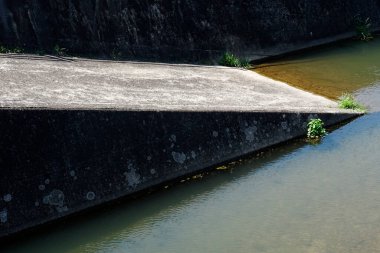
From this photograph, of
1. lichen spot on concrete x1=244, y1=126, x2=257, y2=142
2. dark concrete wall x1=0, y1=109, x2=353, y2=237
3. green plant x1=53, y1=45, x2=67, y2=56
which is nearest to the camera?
dark concrete wall x1=0, y1=109, x2=353, y2=237

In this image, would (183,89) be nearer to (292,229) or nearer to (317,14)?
(292,229)

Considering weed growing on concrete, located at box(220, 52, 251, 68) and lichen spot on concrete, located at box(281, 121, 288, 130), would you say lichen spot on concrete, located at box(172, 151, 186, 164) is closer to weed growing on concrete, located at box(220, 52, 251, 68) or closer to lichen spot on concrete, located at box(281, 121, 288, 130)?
lichen spot on concrete, located at box(281, 121, 288, 130)

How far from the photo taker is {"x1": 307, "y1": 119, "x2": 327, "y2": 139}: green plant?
9.21m

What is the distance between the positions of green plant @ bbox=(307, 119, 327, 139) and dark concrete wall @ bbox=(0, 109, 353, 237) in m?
1.11

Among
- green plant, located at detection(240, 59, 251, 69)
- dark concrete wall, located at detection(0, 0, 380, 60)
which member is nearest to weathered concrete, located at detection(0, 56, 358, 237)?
dark concrete wall, located at detection(0, 0, 380, 60)

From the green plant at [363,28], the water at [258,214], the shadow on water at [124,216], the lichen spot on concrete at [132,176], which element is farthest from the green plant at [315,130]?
the green plant at [363,28]

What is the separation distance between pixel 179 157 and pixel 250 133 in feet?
4.75

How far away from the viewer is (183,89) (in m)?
9.78

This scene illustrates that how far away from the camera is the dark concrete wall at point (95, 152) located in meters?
6.49

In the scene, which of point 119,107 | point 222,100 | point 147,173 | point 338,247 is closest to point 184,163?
point 147,173

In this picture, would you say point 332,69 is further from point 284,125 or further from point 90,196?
point 90,196

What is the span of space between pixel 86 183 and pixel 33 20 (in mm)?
5545

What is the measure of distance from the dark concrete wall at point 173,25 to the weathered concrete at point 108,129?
59.0 inches

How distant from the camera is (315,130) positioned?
921cm
